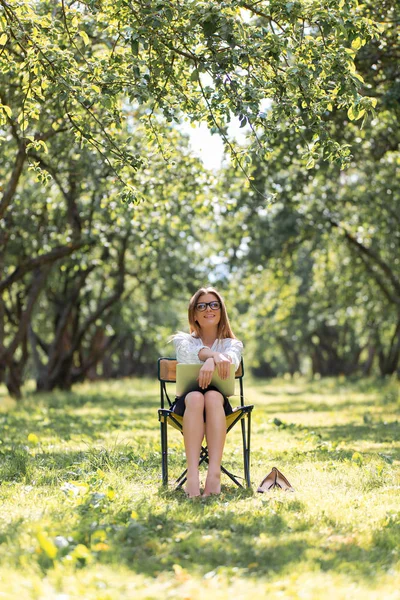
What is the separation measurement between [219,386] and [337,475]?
4.43 ft

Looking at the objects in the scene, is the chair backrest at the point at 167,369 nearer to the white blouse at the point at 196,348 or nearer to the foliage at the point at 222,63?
the white blouse at the point at 196,348

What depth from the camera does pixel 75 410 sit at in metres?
15.3

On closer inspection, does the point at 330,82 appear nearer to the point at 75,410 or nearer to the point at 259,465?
the point at 259,465

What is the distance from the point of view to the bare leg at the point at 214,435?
5402 millimetres

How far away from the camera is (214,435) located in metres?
5.46

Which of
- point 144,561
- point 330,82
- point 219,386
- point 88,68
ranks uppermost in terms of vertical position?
point 88,68

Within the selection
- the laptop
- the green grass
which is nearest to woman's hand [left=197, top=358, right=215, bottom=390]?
the laptop

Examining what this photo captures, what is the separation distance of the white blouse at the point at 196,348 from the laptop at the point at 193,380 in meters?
0.16

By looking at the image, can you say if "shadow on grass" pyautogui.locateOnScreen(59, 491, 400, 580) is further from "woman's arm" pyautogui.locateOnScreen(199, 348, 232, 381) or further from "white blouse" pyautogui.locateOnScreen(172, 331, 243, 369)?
"white blouse" pyautogui.locateOnScreen(172, 331, 243, 369)

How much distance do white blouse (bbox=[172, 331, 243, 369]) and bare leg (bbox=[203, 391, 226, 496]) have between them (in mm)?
388

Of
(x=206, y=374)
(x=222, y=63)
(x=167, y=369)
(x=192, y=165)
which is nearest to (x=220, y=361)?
(x=206, y=374)

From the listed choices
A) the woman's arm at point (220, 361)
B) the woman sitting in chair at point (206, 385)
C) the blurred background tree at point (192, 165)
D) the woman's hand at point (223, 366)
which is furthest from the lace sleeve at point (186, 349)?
the blurred background tree at point (192, 165)

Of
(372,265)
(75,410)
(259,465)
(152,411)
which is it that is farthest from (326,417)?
(372,265)

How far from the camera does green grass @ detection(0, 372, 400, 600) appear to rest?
3426 millimetres
